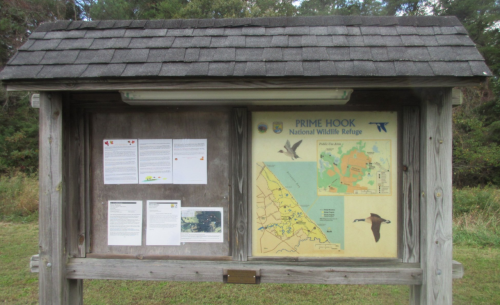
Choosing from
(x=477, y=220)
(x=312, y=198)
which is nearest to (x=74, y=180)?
(x=312, y=198)

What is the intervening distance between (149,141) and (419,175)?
7.50 feet

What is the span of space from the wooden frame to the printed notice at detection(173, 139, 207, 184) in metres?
0.25

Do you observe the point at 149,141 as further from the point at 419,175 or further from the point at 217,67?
the point at 419,175

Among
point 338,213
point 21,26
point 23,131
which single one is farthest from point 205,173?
point 21,26

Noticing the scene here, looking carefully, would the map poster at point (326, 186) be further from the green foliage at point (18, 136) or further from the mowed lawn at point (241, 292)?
the green foliage at point (18, 136)

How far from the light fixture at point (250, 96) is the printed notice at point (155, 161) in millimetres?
397

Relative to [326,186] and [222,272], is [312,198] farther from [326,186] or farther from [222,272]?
[222,272]

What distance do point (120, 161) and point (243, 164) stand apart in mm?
1068

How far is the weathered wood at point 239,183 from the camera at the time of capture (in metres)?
2.94

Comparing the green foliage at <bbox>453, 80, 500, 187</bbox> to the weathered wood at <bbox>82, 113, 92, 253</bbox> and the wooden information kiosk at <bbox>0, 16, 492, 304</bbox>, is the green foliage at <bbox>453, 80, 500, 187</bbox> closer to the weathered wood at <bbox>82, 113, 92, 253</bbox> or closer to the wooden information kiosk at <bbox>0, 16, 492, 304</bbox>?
the wooden information kiosk at <bbox>0, 16, 492, 304</bbox>

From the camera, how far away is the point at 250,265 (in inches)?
115

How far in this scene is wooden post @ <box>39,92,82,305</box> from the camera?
111 inches

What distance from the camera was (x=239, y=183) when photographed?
295cm

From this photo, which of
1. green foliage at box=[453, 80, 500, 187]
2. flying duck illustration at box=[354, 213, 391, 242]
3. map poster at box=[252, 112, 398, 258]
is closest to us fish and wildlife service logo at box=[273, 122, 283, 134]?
map poster at box=[252, 112, 398, 258]
